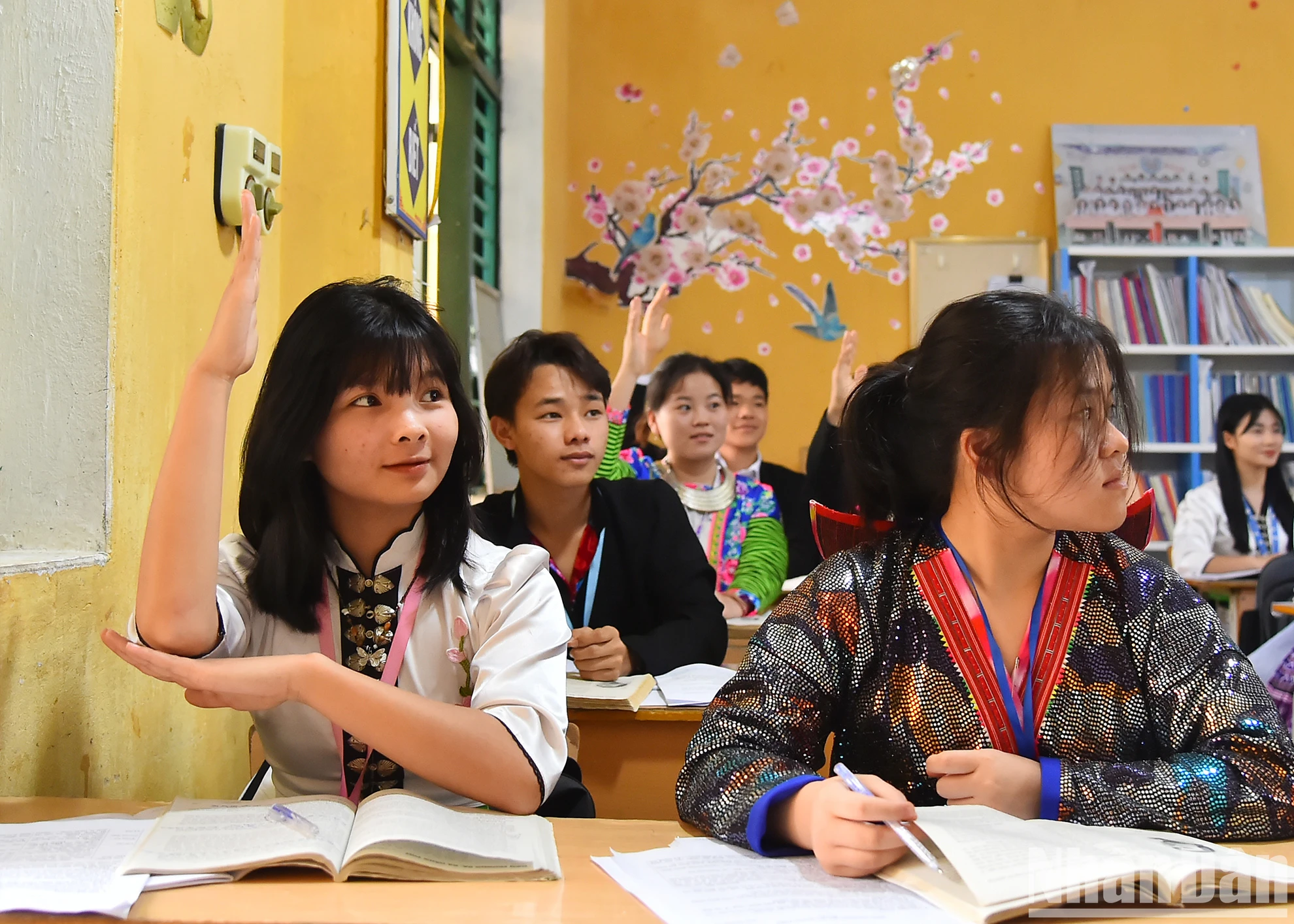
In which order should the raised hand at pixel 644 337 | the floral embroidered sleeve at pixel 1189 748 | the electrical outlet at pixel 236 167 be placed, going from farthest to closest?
the raised hand at pixel 644 337 → the electrical outlet at pixel 236 167 → the floral embroidered sleeve at pixel 1189 748

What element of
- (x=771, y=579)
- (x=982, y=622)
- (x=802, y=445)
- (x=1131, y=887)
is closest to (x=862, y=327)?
(x=802, y=445)

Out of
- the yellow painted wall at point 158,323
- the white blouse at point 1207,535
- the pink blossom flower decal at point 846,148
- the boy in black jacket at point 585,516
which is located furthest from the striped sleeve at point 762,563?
the pink blossom flower decal at point 846,148

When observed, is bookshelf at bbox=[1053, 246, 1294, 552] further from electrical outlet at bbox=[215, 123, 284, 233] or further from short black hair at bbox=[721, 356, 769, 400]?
electrical outlet at bbox=[215, 123, 284, 233]

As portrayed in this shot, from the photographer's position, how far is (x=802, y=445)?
16.4 feet

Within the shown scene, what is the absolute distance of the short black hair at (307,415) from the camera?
1224 mm

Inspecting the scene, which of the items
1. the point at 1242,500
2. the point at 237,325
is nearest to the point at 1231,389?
the point at 1242,500

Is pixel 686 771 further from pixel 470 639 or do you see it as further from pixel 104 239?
pixel 104 239

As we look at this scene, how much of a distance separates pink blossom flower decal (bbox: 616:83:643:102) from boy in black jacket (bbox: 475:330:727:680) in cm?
316

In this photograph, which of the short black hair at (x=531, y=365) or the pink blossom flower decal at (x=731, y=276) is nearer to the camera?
the short black hair at (x=531, y=365)

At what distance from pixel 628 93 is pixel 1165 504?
2931 millimetres

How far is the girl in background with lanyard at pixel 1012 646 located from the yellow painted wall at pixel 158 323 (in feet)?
2.20

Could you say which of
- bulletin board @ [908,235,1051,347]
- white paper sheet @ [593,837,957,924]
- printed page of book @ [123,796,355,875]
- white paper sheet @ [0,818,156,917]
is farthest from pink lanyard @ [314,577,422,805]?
bulletin board @ [908,235,1051,347]

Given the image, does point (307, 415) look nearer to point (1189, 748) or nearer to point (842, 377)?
point (1189, 748)

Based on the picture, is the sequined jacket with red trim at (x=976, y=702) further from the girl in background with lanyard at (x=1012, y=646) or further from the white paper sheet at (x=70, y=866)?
the white paper sheet at (x=70, y=866)
